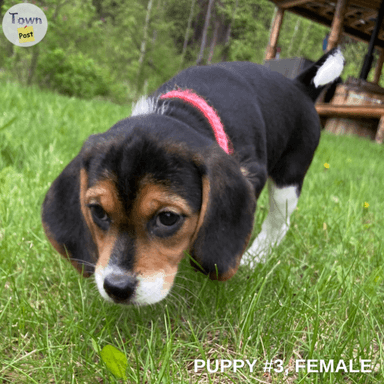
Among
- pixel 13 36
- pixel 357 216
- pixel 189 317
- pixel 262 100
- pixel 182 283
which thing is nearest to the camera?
pixel 189 317

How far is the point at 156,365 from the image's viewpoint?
5.51 ft

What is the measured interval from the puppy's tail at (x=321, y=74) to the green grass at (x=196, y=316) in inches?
50.1

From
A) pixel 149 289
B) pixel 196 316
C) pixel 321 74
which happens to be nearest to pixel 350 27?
pixel 321 74


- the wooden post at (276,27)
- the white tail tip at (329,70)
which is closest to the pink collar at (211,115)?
the white tail tip at (329,70)

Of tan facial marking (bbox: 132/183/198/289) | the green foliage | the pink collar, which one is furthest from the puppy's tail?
the green foliage

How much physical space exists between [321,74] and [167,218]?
2.29m

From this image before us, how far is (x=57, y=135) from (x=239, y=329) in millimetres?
4003

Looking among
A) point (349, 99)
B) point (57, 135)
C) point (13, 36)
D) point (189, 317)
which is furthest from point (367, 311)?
point (349, 99)

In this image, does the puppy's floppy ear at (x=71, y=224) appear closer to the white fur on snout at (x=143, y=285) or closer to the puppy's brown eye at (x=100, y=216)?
the puppy's brown eye at (x=100, y=216)

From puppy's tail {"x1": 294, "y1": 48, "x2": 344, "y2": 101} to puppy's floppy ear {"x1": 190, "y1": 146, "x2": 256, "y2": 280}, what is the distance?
5.99 feet

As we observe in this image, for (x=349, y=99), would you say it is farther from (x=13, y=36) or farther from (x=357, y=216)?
(x=13, y=36)

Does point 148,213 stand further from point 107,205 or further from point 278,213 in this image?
point 278,213

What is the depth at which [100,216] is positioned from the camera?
1.99 m

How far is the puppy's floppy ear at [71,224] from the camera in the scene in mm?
2115
